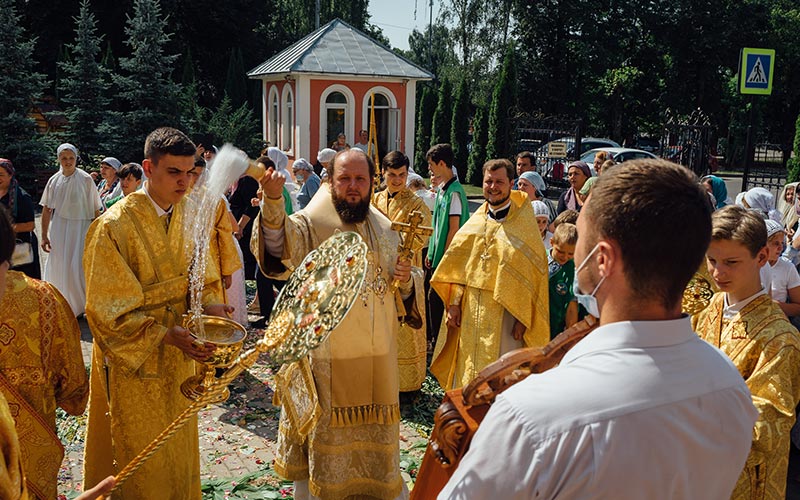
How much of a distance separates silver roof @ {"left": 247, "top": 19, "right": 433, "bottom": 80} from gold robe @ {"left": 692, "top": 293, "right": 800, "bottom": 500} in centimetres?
1947

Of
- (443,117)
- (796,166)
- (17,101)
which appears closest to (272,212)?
(17,101)

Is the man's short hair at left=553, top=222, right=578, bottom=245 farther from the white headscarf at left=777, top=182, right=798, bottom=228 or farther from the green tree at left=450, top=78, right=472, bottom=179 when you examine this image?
the green tree at left=450, top=78, right=472, bottom=179

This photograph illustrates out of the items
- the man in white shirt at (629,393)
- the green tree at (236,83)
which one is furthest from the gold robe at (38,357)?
the green tree at (236,83)

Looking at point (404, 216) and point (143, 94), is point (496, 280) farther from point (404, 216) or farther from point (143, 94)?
point (143, 94)

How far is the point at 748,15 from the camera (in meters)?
37.7

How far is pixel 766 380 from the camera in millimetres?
2682

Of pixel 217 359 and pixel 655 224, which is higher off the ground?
pixel 655 224

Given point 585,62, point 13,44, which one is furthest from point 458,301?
point 585,62

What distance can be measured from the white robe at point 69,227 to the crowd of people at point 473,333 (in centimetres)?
36

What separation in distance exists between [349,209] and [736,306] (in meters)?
2.23

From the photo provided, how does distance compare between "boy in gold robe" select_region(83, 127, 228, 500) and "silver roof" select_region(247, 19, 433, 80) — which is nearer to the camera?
"boy in gold robe" select_region(83, 127, 228, 500)

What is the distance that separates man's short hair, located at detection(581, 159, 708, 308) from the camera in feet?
4.67

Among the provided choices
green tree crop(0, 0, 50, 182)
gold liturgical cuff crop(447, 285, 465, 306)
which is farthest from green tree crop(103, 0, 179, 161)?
gold liturgical cuff crop(447, 285, 465, 306)

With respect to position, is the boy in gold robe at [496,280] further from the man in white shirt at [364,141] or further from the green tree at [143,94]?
the green tree at [143,94]
